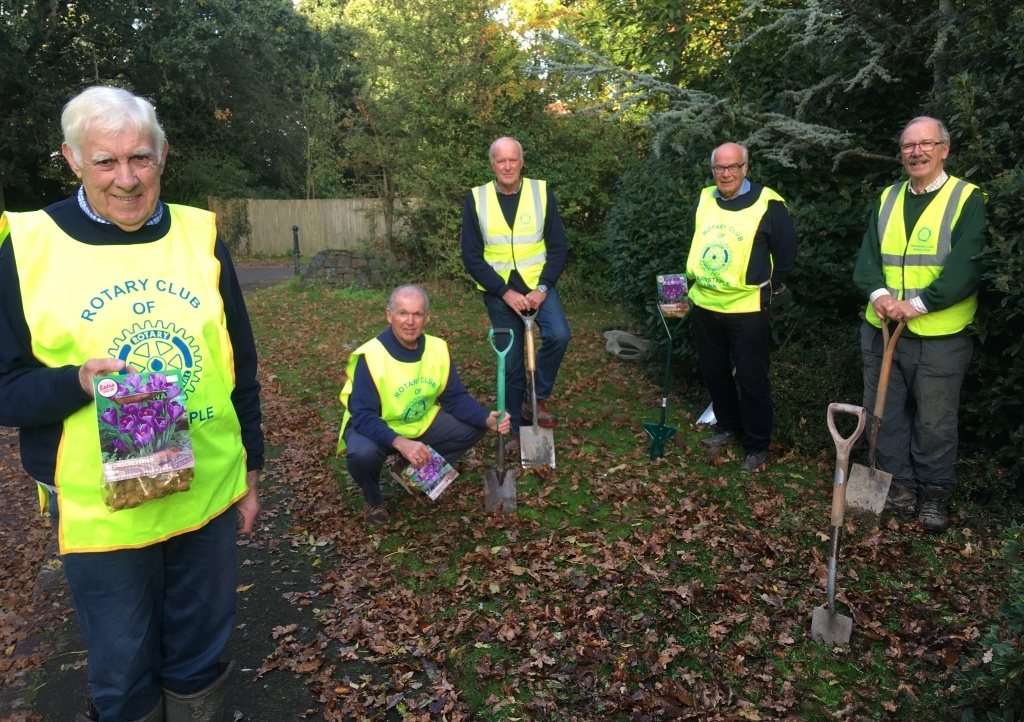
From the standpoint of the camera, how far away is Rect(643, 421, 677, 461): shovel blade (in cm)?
591

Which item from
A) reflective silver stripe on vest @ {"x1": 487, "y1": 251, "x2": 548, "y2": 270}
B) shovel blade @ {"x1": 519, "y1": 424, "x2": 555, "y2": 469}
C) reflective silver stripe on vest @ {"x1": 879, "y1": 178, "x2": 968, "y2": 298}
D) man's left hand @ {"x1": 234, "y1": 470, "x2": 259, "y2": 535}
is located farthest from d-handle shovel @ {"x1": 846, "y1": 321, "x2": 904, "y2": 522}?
man's left hand @ {"x1": 234, "y1": 470, "x2": 259, "y2": 535}

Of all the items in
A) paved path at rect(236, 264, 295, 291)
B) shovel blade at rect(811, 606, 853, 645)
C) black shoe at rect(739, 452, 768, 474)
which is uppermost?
paved path at rect(236, 264, 295, 291)

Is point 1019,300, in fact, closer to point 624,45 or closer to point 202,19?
point 624,45

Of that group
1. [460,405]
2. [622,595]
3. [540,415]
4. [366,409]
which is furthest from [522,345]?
[622,595]

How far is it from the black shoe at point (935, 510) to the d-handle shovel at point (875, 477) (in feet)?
0.70

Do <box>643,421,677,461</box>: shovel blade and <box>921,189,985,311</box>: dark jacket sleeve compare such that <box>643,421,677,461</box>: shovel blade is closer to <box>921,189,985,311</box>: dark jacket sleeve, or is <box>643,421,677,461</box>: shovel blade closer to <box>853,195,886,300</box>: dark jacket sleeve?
<box>853,195,886,300</box>: dark jacket sleeve

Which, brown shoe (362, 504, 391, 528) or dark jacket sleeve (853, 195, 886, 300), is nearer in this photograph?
dark jacket sleeve (853, 195, 886, 300)

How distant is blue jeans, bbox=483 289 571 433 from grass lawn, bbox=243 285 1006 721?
0.52 metres

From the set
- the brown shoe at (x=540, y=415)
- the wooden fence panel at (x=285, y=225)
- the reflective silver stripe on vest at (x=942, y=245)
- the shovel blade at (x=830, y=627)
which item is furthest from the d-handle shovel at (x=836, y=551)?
the wooden fence panel at (x=285, y=225)

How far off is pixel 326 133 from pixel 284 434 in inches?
596

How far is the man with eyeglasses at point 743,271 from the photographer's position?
537 centimetres

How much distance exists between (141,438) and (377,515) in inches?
116

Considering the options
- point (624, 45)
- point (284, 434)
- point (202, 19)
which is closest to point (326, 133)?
point (202, 19)

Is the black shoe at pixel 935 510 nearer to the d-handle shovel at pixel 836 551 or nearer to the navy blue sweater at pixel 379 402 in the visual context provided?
the d-handle shovel at pixel 836 551
